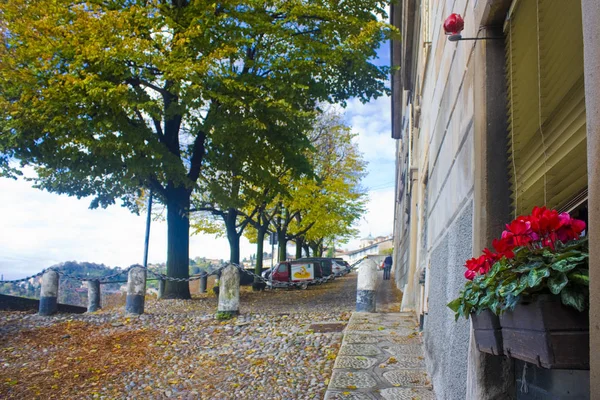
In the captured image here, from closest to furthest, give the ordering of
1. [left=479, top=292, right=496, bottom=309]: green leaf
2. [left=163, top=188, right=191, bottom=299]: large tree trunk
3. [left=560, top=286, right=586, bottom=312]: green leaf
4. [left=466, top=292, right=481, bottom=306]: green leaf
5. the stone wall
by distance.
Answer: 1. [left=560, top=286, right=586, bottom=312]: green leaf
2. [left=479, top=292, right=496, bottom=309]: green leaf
3. [left=466, top=292, right=481, bottom=306]: green leaf
4. the stone wall
5. [left=163, top=188, right=191, bottom=299]: large tree trunk

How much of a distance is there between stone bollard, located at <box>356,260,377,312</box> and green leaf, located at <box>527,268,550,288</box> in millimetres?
7961

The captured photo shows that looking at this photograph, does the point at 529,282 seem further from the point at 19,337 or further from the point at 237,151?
the point at 237,151

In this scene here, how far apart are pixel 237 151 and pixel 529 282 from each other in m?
14.4

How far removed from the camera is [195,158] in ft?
53.5

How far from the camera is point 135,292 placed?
37.7 ft

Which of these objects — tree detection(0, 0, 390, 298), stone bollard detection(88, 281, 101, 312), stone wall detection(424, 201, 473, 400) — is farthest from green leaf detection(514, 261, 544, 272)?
stone bollard detection(88, 281, 101, 312)

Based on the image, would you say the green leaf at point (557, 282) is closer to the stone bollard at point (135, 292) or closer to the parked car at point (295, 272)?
the stone bollard at point (135, 292)

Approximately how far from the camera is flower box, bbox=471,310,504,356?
7.14ft

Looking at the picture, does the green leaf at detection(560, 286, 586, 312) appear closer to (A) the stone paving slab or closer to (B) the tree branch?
(A) the stone paving slab

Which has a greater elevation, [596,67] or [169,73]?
[169,73]

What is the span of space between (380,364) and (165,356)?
336cm

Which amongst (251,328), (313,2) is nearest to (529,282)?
(251,328)

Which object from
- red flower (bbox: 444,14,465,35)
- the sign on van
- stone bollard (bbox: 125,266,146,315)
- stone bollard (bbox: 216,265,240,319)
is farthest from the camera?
the sign on van

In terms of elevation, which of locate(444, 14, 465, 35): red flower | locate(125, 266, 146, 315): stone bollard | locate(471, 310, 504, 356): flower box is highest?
locate(444, 14, 465, 35): red flower
